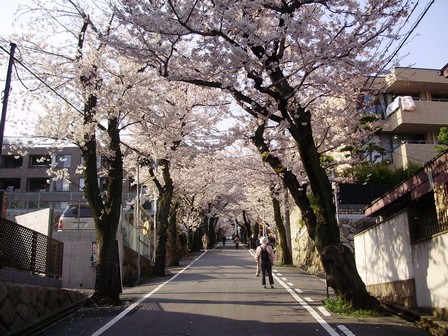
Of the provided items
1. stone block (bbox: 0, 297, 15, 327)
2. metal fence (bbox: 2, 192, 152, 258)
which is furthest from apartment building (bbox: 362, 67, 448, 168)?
stone block (bbox: 0, 297, 15, 327)

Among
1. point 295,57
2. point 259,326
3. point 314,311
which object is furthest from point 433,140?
point 259,326

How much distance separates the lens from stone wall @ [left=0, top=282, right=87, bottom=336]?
25.2 ft

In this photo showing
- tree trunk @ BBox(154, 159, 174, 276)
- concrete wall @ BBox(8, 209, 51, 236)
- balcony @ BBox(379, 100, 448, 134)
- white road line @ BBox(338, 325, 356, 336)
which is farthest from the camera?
balcony @ BBox(379, 100, 448, 134)

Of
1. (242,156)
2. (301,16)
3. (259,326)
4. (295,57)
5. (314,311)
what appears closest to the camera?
(259,326)

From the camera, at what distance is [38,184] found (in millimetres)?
56031

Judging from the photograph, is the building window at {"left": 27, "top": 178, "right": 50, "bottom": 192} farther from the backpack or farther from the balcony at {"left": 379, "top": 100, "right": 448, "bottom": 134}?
the backpack

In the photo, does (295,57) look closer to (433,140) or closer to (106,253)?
(106,253)

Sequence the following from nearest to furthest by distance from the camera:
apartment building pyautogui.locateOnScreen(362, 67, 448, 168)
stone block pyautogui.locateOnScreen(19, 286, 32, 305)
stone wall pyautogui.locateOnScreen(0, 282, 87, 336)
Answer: stone wall pyautogui.locateOnScreen(0, 282, 87, 336) → stone block pyautogui.locateOnScreen(19, 286, 32, 305) → apartment building pyautogui.locateOnScreen(362, 67, 448, 168)

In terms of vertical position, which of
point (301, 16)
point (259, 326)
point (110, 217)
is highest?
point (301, 16)

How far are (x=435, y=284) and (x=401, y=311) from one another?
5.43ft

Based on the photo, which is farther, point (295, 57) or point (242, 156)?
point (242, 156)

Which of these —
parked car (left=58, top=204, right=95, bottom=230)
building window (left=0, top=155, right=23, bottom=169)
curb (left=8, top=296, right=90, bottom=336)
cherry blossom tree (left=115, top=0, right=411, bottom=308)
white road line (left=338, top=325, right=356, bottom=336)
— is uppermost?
building window (left=0, top=155, right=23, bottom=169)

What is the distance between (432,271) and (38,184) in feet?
177

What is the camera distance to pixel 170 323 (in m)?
9.47
